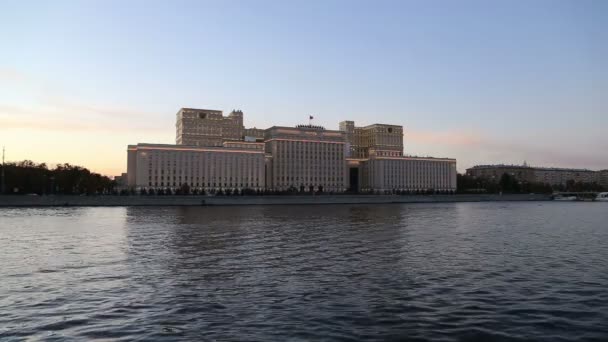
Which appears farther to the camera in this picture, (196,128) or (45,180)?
(196,128)

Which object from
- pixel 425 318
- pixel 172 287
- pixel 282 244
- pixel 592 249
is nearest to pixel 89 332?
pixel 172 287

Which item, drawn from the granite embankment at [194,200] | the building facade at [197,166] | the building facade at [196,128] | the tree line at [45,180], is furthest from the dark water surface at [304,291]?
the building facade at [196,128]

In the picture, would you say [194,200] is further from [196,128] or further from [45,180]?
[196,128]

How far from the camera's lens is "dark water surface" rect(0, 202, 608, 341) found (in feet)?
41.8

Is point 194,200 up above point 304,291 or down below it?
above

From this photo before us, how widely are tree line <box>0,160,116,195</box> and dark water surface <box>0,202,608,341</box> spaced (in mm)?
102611

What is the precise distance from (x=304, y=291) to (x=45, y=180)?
405 feet

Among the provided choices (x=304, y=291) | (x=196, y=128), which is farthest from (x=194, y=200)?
(x=304, y=291)

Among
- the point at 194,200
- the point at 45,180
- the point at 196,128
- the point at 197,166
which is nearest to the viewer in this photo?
the point at 194,200

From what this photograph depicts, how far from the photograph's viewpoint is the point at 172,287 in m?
17.9

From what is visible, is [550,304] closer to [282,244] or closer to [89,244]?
[282,244]

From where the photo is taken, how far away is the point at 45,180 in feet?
404

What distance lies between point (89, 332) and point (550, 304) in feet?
43.2

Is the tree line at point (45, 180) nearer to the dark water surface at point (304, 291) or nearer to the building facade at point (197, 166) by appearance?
the building facade at point (197, 166)
